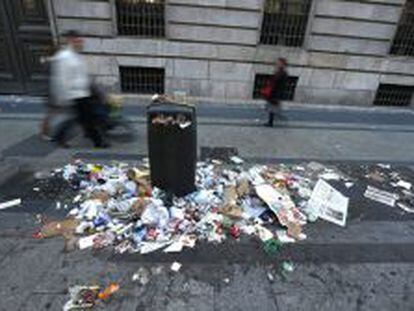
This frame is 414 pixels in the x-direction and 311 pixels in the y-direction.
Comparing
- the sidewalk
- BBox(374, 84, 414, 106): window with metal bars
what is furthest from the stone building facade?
the sidewalk

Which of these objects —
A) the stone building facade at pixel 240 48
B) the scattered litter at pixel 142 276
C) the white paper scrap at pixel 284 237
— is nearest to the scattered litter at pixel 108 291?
the scattered litter at pixel 142 276

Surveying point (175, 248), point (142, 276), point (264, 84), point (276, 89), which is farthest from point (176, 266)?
point (264, 84)

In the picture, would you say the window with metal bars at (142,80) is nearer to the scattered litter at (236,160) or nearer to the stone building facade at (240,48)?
the stone building facade at (240,48)

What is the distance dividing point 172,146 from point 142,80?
629 cm

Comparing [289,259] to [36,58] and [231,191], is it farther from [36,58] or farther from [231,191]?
[36,58]

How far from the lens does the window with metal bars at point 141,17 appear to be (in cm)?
878

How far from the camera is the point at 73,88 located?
18.2 feet

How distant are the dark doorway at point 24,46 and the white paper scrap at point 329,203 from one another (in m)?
8.35

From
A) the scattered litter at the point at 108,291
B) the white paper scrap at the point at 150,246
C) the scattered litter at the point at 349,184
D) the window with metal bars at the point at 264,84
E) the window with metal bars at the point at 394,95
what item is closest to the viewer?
the scattered litter at the point at 108,291

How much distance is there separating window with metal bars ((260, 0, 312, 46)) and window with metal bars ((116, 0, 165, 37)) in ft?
10.3

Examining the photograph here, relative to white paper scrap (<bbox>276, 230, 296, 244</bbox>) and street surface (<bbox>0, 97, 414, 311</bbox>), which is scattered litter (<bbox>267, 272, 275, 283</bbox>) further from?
white paper scrap (<bbox>276, 230, 296, 244</bbox>)

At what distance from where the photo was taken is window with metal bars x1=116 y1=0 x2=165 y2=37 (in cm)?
878

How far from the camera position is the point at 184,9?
8789 mm

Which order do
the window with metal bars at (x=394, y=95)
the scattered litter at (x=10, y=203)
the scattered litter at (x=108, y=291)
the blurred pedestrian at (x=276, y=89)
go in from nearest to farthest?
the scattered litter at (x=108, y=291) < the scattered litter at (x=10, y=203) < the blurred pedestrian at (x=276, y=89) < the window with metal bars at (x=394, y=95)
